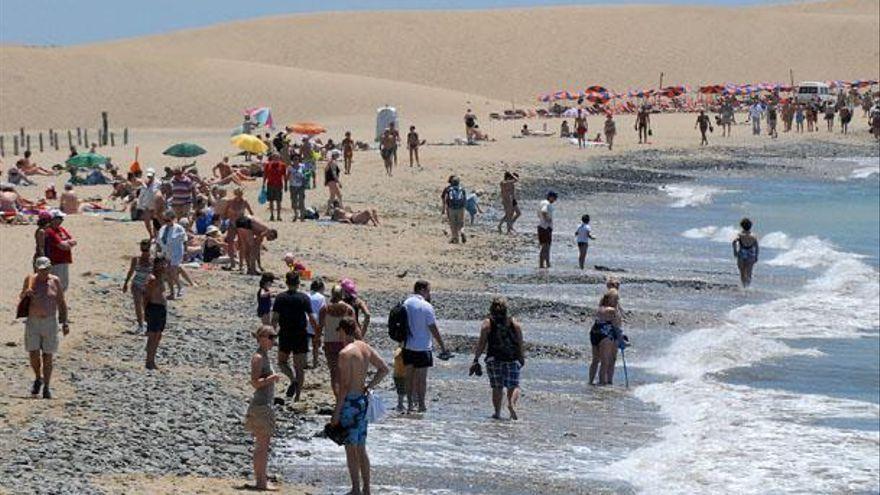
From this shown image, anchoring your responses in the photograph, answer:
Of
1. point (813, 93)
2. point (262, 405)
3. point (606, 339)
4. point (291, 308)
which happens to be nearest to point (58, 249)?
point (291, 308)

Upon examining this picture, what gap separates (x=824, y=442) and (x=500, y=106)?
66.6 metres

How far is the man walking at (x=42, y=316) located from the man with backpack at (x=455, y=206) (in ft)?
46.5

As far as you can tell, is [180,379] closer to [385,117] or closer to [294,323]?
[294,323]

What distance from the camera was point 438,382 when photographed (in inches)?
705

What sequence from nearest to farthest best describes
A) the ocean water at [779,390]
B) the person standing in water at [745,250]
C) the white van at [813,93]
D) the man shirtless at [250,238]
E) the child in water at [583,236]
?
the ocean water at [779,390] < the man shirtless at [250,238] < the person standing in water at [745,250] < the child in water at [583,236] < the white van at [813,93]

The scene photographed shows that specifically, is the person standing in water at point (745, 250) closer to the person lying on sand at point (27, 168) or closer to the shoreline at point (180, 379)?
the shoreline at point (180, 379)

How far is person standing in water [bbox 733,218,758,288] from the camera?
2516 cm

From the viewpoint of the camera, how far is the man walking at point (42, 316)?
1452 cm

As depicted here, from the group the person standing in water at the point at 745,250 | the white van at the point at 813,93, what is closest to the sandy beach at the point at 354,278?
the person standing in water at the point at 745,250

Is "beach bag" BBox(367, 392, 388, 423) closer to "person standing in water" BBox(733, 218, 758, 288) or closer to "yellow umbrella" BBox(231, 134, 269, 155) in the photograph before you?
"person standing in water" BBox(733, 218, 758, 288)

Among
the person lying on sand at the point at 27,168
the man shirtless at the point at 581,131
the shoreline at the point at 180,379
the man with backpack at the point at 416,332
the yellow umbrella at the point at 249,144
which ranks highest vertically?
the man shirtless at the point at 581,131

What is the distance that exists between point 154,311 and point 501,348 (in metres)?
3.46

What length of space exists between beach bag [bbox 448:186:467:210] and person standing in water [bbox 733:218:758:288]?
5.10 metres

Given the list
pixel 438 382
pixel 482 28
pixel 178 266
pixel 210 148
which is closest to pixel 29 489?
pixel 438 382
